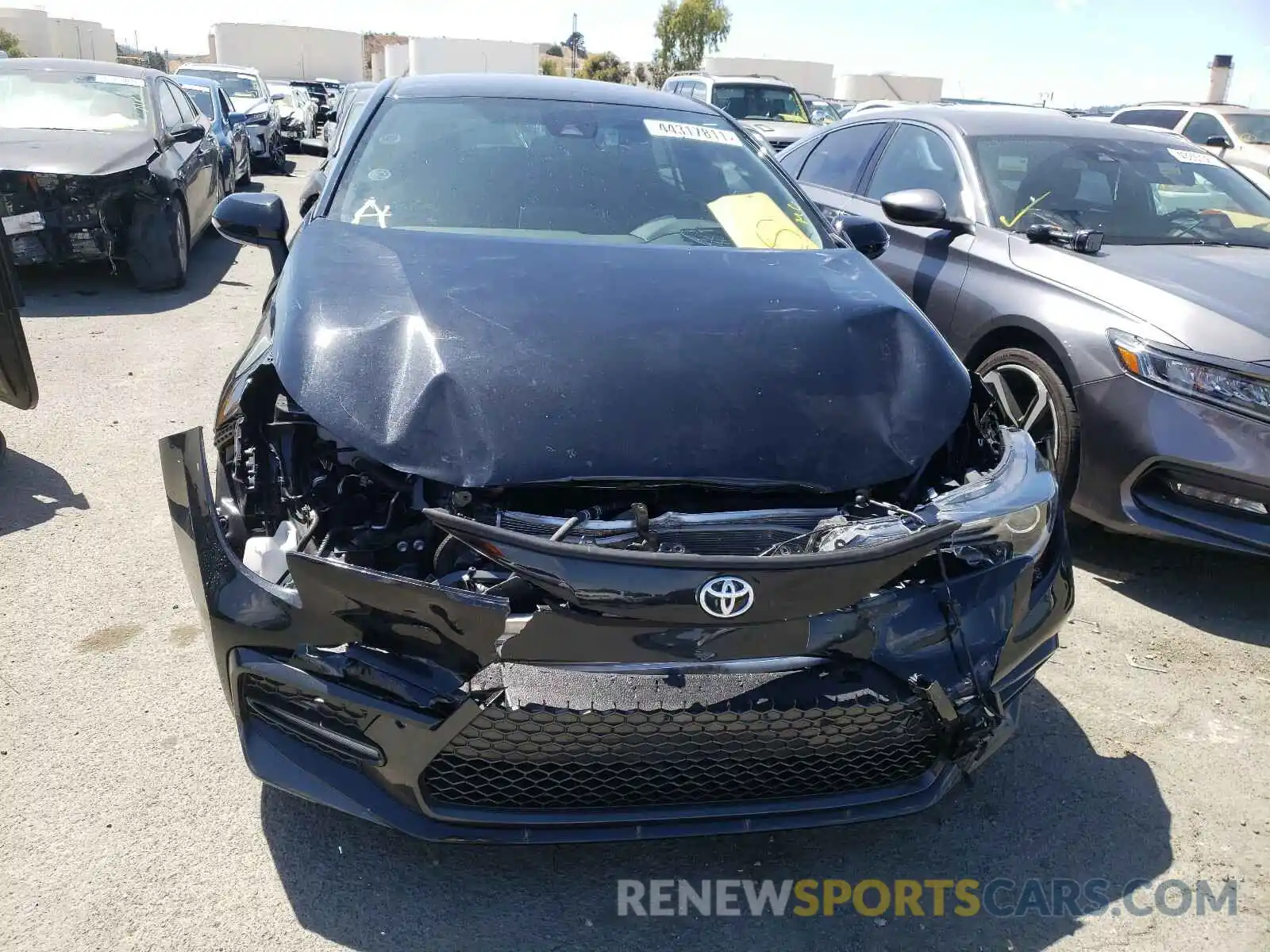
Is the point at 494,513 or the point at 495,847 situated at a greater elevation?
the point at 494,513

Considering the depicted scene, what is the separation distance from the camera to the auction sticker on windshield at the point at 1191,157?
4.88m

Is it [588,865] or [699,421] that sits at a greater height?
[699,421]

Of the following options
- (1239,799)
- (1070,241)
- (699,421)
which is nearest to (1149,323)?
(1070,241)

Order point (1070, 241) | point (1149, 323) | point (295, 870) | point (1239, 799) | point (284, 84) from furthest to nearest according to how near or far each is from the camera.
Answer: point (284, 84) → point (1070, 241) → point (1149, 323) → point (1239, 799) → point (295, 870)

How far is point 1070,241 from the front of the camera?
4.10m

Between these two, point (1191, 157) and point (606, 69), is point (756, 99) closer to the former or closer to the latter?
point (1191, 157)

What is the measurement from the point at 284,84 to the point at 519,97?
24.7 metres

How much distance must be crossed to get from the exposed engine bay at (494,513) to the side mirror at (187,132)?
657cm

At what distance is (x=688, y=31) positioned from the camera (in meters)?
52.7

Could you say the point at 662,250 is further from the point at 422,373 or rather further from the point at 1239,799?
the point at 1239,799

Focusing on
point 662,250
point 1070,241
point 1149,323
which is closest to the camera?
point 662,250

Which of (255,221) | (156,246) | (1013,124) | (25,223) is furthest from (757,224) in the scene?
(25,223)

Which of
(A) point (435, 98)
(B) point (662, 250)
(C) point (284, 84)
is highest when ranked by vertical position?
(A) point (435, 98)

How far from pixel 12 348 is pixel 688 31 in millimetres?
54361
